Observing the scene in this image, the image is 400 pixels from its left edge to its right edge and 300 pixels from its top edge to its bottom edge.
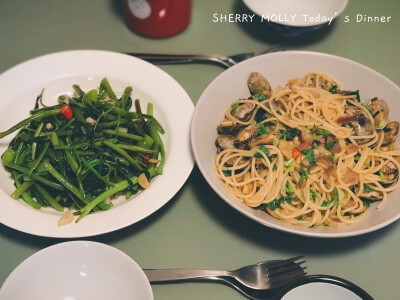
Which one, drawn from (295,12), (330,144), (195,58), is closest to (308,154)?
(330,144)

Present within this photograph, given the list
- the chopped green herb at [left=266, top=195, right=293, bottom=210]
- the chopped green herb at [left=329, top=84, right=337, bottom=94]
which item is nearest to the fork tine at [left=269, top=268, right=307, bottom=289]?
the chopped green herb at [left=266, top=195, right=293, bottom=210]

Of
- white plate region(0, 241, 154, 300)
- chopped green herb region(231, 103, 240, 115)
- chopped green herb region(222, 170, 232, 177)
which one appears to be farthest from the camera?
chopped green herb region(231, 103, 240, 115)

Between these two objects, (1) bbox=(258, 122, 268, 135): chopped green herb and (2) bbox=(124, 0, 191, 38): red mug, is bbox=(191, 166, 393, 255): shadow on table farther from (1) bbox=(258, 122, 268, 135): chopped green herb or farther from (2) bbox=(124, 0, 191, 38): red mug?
(2) bbox=(124, 0, 191, 38): red mug

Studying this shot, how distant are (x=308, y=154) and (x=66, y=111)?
1.08 m

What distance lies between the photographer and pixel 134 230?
1.77 metres

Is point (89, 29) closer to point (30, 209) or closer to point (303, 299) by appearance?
point (30, 209)

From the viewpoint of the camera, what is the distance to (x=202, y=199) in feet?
6.10

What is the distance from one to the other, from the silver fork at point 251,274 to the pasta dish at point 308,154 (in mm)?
177

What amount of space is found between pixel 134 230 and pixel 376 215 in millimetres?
995

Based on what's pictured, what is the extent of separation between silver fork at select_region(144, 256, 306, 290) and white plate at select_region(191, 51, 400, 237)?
163 mm

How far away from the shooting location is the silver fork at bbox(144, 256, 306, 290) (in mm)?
1565

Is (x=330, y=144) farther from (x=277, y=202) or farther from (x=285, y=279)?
(x=285, y=279)

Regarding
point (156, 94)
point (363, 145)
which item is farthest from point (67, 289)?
point (363, 145)

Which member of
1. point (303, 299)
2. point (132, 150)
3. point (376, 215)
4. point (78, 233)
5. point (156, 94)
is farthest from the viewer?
point (156, 94)
